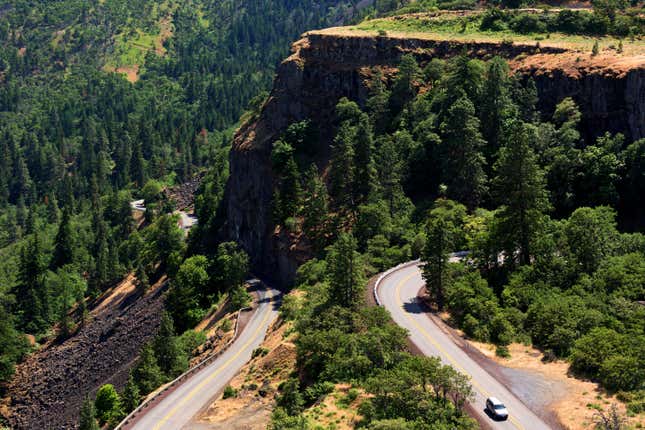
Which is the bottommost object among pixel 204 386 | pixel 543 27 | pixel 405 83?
pixel 204 386

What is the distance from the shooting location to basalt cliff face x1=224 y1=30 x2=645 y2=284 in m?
77.8

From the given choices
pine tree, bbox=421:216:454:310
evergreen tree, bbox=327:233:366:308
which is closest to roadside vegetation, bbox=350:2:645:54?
pine tree, bbox=421:216:454:310

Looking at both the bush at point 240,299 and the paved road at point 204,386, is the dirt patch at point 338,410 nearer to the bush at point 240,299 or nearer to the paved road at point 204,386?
the paved road at point 204,386

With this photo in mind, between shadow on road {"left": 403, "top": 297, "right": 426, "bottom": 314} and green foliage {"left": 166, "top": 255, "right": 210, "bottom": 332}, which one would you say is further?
green foliage {"left": 166, "top": 255, "right": 210, "bottom": 332}

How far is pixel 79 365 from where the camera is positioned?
86.1 m

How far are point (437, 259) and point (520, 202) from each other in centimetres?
874

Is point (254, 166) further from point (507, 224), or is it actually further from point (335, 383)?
point (335, 383)

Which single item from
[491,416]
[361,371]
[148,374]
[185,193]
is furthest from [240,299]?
[185,193]

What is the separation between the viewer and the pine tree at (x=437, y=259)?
158 ft

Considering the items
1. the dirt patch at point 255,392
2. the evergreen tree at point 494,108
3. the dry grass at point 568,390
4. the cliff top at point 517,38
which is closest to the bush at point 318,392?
the dirt patch at point 255,392

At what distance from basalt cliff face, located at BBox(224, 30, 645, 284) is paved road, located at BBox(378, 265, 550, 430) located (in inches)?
898

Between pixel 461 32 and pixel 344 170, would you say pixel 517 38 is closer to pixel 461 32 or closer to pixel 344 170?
pixel 461 32

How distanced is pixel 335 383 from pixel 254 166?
5463cm

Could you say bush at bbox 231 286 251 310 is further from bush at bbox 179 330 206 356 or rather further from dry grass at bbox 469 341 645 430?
dry grass at bbox 469 341 645 430
